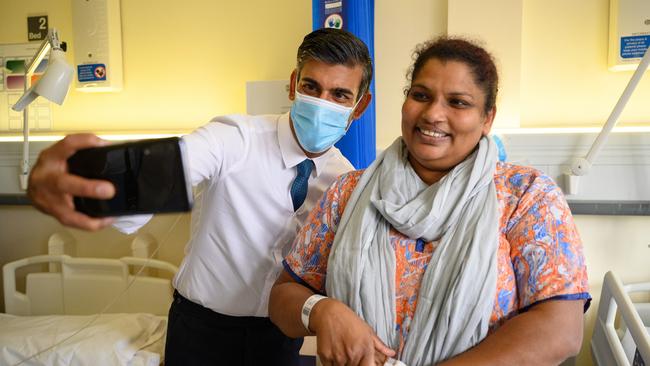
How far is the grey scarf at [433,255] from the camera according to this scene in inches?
41.1

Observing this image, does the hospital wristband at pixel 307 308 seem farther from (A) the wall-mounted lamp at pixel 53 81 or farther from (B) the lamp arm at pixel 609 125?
(A) the wall-mounted lamp at pixel 53 81

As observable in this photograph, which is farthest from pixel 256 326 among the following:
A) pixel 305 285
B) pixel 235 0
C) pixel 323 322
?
pixel 235 0

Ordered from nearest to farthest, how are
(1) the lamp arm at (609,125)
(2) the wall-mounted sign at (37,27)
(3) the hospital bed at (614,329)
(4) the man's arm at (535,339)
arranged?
(4) the man's arm at (535,339) < (3) the hospital bed at (614,329) < (1) the lamp arm at (609,125) < (2) the wall-mounted sign at (37,27)

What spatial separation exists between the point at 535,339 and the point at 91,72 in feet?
9.39

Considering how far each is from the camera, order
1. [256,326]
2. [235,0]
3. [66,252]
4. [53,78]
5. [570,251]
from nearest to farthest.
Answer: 1. [570,251]
2. [256,326]
3. [53,78]
4. [235,0]
5. [66,252]

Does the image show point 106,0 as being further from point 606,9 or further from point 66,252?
point 606,9

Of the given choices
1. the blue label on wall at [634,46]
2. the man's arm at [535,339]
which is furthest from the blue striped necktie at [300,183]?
the blue label on wall at [634,46]

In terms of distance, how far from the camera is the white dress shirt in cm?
156

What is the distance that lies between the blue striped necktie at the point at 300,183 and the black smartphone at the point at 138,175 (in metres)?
0.78

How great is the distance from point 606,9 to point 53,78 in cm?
248

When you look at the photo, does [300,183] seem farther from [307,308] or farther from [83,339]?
[83,339]

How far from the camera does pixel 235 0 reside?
2818 millimetres

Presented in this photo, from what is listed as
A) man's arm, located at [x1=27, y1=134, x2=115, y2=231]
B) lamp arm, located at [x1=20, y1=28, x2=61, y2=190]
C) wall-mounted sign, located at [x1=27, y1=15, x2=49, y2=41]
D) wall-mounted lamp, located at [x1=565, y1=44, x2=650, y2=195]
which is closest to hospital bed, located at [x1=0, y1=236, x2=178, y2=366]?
→ lamp arm, located at [x1=20, y1=28, x2=61, y2=190]

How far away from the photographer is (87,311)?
2.86 meters
